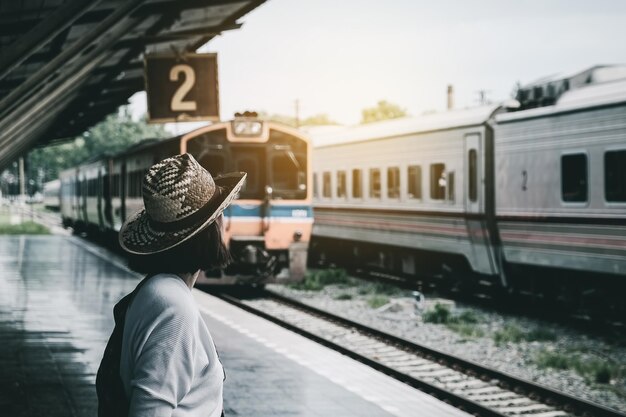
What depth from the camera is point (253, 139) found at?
17.6 metres

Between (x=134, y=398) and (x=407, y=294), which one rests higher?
(x=134, y=398)

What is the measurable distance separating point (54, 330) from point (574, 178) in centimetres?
761

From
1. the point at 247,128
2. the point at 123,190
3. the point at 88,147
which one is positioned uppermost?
the point at 88,147

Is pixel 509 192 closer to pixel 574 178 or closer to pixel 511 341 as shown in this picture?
pixel 574 178

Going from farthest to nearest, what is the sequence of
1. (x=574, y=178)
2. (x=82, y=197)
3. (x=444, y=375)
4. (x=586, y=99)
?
(x=82, y=197), (x=574, y=178), (x=586, y=99), (x=444, y=375)

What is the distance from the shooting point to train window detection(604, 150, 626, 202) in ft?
42.4

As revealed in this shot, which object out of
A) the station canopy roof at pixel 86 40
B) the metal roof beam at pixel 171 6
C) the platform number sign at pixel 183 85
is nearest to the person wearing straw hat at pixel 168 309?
the station canopy roof at pixel 86 40

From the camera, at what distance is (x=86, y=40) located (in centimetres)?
969

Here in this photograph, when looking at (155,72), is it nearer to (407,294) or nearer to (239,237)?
(239,237)

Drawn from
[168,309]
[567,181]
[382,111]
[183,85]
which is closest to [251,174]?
[183,85]

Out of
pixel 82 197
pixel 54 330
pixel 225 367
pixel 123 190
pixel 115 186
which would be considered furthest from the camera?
pixel 82 197

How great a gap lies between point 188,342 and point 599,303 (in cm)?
1298

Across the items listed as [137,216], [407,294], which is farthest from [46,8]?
[407,294]

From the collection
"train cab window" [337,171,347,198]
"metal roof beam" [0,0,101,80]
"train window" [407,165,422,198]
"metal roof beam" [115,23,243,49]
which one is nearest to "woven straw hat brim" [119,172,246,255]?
"metal roof beam" [0,0,101,80]
